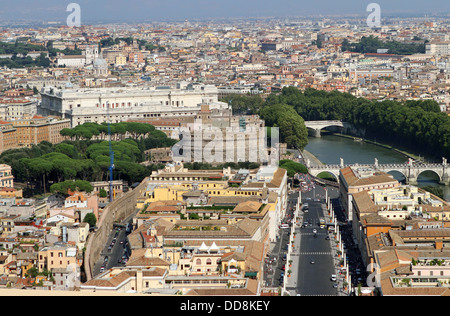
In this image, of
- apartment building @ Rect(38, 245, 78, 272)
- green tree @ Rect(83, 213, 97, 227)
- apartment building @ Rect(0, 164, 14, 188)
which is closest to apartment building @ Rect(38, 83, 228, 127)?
apartment building @ Rect(0, 164, 14, 188)

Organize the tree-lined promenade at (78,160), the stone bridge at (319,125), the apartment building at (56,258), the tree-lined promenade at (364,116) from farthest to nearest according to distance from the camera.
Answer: the stone bridge at (319,125) → the tree-lined promenade at (364,116) → the tree-lined promenade at (78,160) → the apartment building at (56,258)

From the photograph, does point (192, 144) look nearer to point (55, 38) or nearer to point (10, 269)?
point (10, 269)

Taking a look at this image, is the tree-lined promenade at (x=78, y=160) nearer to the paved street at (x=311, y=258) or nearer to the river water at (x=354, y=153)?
the paved street at (x=311, y=258)

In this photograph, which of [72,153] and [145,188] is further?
[72,153]

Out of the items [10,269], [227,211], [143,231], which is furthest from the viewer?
[227,211]

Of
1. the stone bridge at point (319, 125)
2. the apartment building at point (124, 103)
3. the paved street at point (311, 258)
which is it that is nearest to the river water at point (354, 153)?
the stone bridge at point (319, 125)
